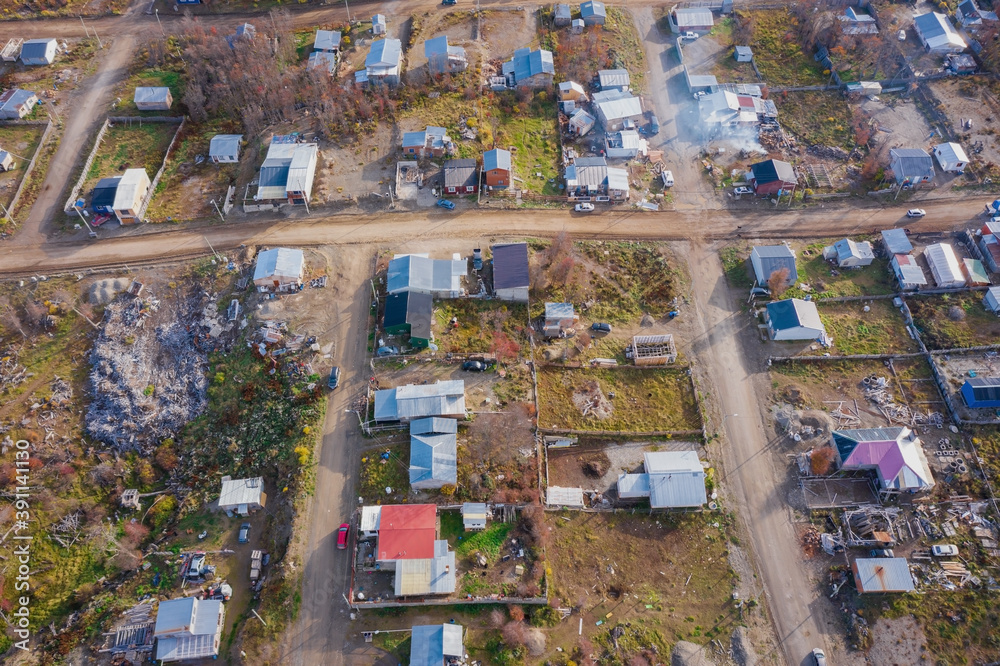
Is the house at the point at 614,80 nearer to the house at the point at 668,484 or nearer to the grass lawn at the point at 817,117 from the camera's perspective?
the grass lawn at the point at 817,117

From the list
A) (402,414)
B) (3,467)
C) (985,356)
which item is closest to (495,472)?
(402,414)

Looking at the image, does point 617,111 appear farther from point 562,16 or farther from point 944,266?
point 944,266

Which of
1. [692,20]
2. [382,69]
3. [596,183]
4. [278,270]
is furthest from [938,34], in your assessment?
[278,270]

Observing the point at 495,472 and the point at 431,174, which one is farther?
the point at 431,174

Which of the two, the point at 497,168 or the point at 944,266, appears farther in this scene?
the point at 497,168

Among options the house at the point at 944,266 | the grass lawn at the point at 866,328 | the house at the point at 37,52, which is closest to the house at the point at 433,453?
the grass lawn at the point at 866,328

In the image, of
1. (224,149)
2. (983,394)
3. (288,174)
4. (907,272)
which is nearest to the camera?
(983,394)

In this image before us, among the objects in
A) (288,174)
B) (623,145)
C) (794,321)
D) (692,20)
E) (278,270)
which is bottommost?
(794,321)

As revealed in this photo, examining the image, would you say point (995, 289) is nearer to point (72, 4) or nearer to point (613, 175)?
point (613, 175)
